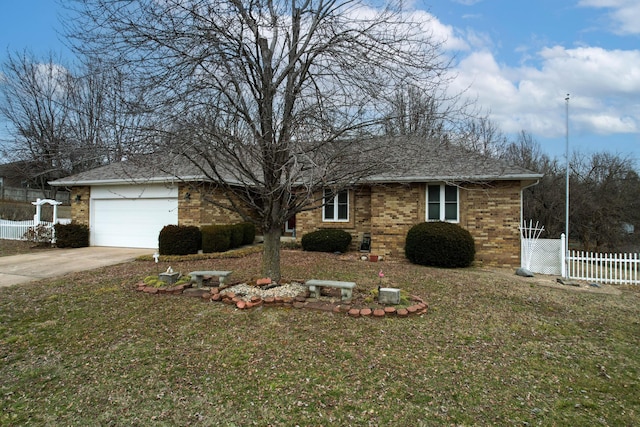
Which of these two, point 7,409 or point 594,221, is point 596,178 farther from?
point 7,409

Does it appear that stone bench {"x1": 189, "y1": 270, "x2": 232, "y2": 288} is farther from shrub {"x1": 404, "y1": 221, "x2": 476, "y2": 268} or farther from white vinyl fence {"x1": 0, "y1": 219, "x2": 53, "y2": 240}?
white vinyl fence {"x1": 0, "y1": 219, "x2": 53, "y2": 240}

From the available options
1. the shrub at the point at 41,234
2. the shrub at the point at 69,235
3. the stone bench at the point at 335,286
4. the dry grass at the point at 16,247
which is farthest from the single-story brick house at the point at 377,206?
the stone bench at the point at 335,286

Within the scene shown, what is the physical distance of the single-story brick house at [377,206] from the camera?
11266 mm

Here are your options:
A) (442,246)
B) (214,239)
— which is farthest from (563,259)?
(214,239)

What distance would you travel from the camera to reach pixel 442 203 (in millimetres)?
11992

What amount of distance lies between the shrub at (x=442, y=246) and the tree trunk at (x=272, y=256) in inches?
221

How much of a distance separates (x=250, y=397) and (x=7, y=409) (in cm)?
210

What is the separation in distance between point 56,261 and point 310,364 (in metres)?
10.8

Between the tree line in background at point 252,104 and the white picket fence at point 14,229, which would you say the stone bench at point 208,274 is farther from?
the white picket fence at point 14,229

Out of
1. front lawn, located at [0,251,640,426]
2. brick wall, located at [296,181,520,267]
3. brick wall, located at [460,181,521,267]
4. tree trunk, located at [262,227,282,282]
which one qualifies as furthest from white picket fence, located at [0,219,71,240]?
brick wall, located at [460,181,521,267]

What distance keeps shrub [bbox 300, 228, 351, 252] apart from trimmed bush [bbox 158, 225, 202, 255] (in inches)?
157

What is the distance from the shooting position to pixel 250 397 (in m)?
3.29

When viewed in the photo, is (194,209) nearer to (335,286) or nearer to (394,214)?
(394,214)

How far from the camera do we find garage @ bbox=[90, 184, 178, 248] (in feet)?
45.6
